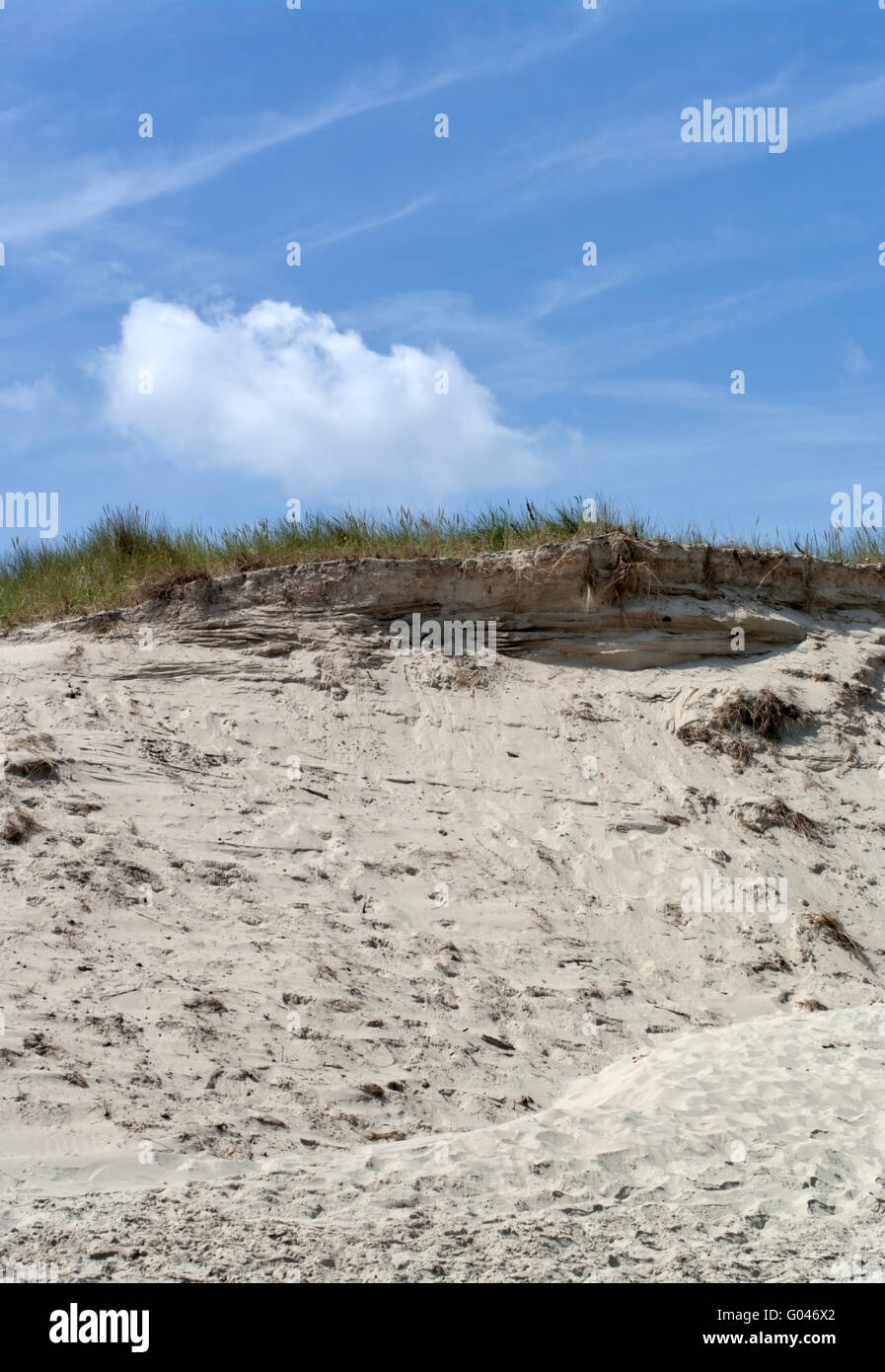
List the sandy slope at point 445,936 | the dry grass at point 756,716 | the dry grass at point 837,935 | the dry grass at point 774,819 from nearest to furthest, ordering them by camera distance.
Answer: the sandy slope at point 445,936, the dry grass at point 837,935, the dry grass at point 774,819, the dry grass at point 756,716

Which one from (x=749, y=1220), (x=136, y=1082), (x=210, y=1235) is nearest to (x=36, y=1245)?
(x=210, y=1235)

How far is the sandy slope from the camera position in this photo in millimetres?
4312

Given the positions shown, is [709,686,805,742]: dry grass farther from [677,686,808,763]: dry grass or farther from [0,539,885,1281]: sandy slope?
[0,539,885,1281]: sandy slope

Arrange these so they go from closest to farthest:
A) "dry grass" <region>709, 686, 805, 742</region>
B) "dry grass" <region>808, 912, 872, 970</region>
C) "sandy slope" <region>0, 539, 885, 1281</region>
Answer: "sandy slope" <region>0, 539, 885, 1281</region> < "dry grass" <region>808, 912, 872, 970</region> < "dry grass" <region>709, 686, 805, 742</region>

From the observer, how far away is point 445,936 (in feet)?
23.2

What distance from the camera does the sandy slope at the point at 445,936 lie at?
4312 mm

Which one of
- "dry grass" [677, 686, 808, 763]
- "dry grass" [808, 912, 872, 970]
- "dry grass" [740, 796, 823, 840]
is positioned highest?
"dry grass" [677, 686, 808, 763]

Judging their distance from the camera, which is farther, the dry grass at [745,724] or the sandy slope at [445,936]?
the dry grass at [745,724]

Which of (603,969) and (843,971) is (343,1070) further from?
(843,971)

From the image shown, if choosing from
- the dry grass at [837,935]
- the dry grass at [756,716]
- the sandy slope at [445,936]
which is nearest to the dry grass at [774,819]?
the sandy slope at [445,936]

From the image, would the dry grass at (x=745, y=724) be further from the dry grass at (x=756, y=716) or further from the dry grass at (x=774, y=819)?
the dry grass at (x=774, y=819)

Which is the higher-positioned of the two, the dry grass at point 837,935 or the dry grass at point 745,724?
the dry grass at point 745,724

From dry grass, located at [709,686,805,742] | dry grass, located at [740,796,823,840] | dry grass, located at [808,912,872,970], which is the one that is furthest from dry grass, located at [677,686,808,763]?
dry grass, located at [808,912,872,970]

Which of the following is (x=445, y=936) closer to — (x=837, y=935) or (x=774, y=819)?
(x=837, y=935)
